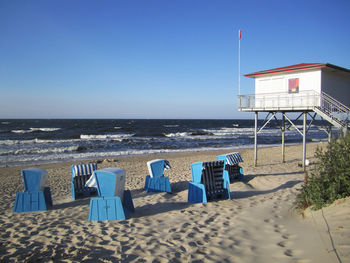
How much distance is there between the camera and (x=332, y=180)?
217 inches

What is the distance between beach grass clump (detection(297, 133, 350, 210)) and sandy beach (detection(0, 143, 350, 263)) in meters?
0.28

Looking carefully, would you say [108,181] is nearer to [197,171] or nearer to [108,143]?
[197,171]

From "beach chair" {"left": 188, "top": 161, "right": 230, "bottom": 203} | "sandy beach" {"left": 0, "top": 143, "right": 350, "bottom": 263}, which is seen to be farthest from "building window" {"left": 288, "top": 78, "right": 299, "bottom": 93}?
"beach chair" {"left": 188, "top": 161, "right": 230, "bottom": 203}

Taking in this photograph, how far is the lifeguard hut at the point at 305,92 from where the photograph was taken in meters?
11.4

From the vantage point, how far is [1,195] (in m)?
9.37

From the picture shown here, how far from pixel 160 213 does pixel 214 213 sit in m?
1.32

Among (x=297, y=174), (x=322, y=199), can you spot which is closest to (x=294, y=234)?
(x=322, y=199)

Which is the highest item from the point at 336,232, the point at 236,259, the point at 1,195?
the point at 336,232

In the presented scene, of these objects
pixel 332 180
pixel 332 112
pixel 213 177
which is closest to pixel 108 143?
pixel 332 112

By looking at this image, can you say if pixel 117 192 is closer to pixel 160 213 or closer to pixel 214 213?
pixel 160 213

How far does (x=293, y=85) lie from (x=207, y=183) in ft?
24.8

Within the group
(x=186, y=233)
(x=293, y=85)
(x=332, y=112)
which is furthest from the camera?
(x=293, y=85)

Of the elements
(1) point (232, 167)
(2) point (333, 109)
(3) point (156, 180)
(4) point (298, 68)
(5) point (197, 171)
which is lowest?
(3) point (156, 180)

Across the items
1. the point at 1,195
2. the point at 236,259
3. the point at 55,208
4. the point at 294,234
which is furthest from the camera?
the point at 1,195
